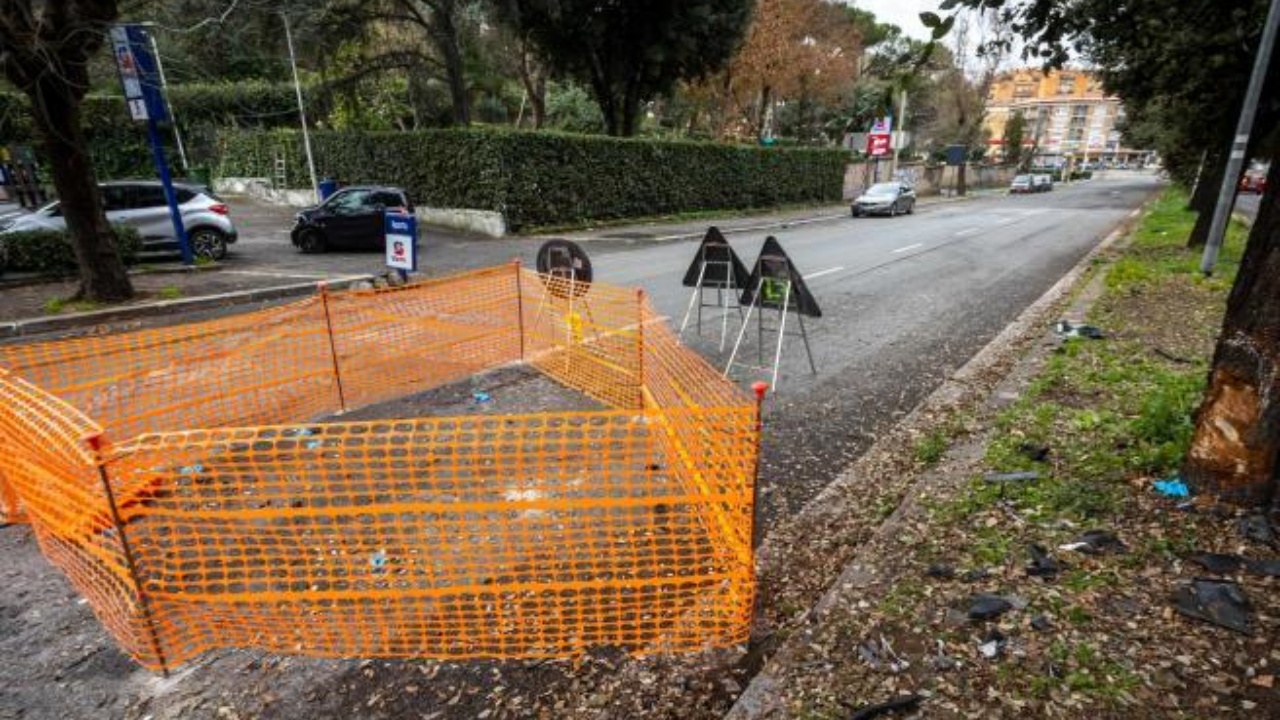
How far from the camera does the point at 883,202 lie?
28.0 meters

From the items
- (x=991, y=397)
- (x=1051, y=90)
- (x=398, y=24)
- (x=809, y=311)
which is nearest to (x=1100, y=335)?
(x=991, y=397)

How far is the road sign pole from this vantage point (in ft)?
35.8

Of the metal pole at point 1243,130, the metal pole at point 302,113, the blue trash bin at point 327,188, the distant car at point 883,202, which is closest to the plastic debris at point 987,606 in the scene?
the metal pole at point 1243,130

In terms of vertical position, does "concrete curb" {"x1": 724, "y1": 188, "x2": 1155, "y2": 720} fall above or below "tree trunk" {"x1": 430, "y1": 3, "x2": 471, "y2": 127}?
below

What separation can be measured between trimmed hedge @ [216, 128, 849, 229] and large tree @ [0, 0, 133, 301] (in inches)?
406

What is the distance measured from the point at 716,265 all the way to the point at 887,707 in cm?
609

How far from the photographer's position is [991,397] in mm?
5770

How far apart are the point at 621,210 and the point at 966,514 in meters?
20.5

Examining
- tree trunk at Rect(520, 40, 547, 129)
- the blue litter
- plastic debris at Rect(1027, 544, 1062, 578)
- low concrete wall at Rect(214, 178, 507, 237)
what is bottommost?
plastic debris at Rect(1027, 544, 1062, 578)

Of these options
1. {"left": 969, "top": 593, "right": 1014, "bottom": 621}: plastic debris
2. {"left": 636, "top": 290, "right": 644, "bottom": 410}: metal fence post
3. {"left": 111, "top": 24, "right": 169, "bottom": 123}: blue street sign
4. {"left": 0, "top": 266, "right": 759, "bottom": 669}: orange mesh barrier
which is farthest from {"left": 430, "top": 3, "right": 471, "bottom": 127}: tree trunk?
{"left": 969, "top": 593, "right": 1014, "bottom": 621}: plastic debris

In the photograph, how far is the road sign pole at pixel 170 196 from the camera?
1090cm

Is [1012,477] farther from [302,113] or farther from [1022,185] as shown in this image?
[1022,185]

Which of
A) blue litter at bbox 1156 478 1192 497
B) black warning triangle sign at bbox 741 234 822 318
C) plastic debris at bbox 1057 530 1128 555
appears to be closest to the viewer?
plastic debris at bbox 1057 530 1128 555

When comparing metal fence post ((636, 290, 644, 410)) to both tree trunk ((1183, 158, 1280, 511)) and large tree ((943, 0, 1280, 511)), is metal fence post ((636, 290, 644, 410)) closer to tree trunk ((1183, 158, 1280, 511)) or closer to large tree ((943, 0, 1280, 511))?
large tree ((943, 0, 1280, 511))
